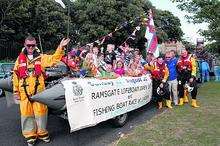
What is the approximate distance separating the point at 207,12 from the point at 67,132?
1130cm

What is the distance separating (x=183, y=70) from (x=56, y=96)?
218 inches

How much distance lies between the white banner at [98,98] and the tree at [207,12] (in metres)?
8.80

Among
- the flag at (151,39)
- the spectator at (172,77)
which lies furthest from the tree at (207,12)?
the spectator at (172,77)

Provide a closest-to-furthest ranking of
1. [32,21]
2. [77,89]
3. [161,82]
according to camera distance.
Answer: [77,89], [161,82], [32,21]

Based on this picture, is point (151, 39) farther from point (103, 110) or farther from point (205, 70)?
point (103, 110)

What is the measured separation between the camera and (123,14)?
30297 mm

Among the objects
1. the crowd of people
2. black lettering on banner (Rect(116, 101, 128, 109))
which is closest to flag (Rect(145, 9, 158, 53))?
the crowd of people

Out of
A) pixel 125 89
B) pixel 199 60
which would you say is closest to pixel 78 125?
pixel 125 89

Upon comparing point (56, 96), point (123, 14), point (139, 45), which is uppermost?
point (123, 14)

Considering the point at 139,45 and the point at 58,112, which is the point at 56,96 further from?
the point at 139,45

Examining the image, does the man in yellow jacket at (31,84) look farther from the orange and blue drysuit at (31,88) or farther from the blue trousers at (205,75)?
the blue trousers at (205,75)

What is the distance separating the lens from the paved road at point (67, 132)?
8.02m

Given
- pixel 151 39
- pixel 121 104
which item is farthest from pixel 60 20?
pixel 121 104

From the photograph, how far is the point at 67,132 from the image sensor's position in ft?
29.1
